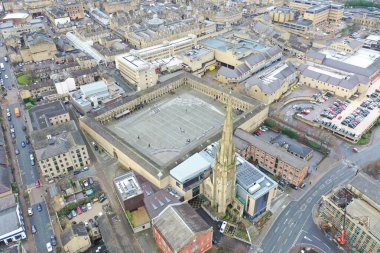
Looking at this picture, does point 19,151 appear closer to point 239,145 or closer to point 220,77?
point 239,145

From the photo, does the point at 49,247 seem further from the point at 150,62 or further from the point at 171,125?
the point at 150,62

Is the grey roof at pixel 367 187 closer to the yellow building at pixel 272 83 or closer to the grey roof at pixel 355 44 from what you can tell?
the yellow building at pixel 272 83

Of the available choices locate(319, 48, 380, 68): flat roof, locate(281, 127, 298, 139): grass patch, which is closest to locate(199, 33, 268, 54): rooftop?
locate(319, 48, 380, 68): flat roof

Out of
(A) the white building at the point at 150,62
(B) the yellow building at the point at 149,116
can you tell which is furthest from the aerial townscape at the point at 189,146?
(A) the white building at the point at 150,62

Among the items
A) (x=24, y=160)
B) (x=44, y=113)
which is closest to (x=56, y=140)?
(x=24, y=160)

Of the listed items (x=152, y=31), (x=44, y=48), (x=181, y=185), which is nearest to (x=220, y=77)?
(x=152, y=31)

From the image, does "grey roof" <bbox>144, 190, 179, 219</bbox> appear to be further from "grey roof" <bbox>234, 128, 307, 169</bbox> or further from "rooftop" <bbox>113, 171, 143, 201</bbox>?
"grey roof" <bbox>234, 128, 307, 169</bbox>

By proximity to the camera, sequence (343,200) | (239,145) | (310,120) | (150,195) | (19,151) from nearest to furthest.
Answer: (343,200), (150,195), (239,145), (19,151), (310,120)
